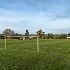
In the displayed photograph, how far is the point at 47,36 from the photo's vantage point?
236 feet

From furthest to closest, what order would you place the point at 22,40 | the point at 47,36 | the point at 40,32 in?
the point at 40,32 < the point at 47,36 < the point at 22,40

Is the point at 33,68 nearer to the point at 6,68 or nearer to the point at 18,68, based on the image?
the point at 18,68

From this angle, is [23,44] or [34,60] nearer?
[34,60]

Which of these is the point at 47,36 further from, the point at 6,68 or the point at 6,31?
the point at 6,68

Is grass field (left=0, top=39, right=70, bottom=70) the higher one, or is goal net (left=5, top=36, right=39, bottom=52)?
goal net (left=5, top=36, right=39, bottom=52)

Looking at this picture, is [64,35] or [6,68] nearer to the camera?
[6,68]

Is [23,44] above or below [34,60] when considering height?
above

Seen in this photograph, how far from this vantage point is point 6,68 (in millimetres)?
7863

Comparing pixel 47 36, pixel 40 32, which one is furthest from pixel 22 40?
pixel 40 32

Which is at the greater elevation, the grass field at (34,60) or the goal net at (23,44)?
the goal net at (23,44)

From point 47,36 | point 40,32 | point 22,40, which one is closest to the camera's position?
point 22,40

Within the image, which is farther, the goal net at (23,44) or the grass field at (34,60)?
the goal net at (23,44)

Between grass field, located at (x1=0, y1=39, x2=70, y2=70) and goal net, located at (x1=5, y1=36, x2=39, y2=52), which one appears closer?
grass field, located at (x1=0, y1=39, x2=70, y2=70)

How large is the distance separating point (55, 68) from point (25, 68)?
1.24m
